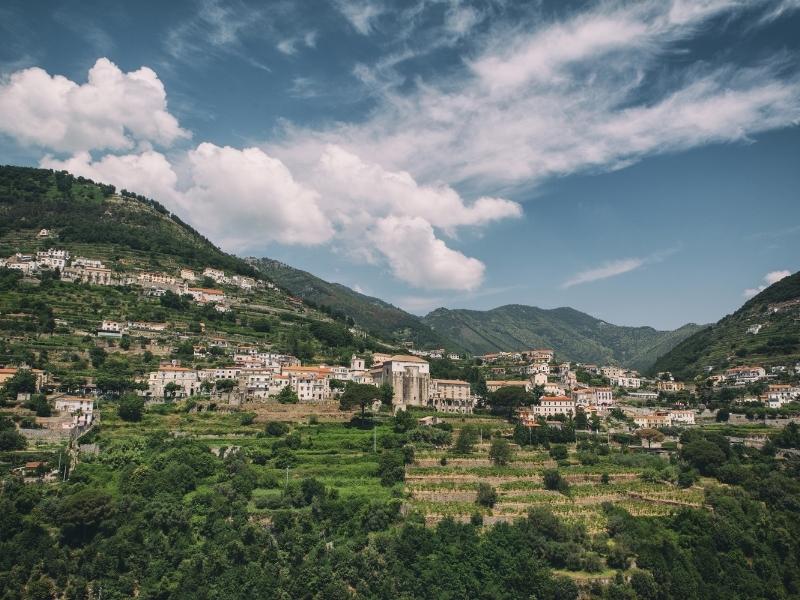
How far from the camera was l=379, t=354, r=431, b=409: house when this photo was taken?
2272 inches

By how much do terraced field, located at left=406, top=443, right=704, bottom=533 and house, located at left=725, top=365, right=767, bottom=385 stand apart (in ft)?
114

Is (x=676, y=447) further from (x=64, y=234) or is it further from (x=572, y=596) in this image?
(x=64, y=234)

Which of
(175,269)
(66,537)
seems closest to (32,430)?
(66,537)

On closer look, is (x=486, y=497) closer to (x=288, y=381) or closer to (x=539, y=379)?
(x=288, y=381)

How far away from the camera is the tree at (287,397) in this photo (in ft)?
174

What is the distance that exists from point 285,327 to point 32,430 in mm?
43522

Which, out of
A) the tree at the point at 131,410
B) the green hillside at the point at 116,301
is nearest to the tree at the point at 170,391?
the green hillside at the point at 116,301

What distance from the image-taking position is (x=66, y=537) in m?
32.0

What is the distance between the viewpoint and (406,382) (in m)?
58.3

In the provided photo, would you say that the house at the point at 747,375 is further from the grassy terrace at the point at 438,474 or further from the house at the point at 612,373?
the grassy terrace at the point at 438,474

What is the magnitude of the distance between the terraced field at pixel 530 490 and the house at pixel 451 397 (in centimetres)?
1581

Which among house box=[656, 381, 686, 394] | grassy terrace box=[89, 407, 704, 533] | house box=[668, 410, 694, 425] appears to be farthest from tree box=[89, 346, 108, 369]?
house box=[656, 381, 686, 394]

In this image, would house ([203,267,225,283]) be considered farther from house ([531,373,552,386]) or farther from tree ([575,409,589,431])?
tree ([575,409,589,431])

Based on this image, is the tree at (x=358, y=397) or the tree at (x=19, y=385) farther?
the tree at (x=358, y=397)
